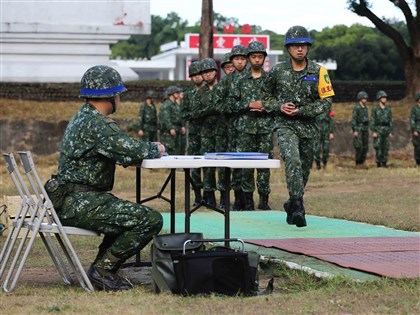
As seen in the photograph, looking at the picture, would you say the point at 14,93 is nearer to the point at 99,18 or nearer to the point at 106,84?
the point at 99,18

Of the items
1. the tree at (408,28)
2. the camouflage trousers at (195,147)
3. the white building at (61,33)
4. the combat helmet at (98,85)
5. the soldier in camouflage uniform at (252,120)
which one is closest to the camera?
the combat helmet at (98,85)

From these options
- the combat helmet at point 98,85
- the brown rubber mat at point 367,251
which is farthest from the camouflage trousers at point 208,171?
the combat helmet at point 98,85

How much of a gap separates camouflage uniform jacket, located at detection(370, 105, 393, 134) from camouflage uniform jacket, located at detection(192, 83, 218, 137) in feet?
47.2

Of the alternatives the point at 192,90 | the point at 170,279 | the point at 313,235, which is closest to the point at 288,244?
the point at 313,235

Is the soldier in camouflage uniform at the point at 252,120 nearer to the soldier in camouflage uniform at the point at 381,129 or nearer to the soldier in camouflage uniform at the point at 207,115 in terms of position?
the soldier in camouflage uniform at the point at 207,115

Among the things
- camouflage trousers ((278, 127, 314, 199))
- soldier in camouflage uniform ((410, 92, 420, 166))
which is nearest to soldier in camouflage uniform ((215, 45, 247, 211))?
camouflage trousers ((278, 127, 314, 199))

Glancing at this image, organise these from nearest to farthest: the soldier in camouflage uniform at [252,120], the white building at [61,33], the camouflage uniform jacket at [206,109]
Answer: the soldier in camouflage uniform at [252,120] → the camouflage uniform jacket at [206,109] → the white building at [61,33]

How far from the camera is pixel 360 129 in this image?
30.3 meters

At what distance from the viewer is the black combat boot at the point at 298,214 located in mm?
11453

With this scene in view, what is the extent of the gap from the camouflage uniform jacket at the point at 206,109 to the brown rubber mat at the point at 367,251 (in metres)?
4.70

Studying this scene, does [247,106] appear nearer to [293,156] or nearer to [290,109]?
[290,109]

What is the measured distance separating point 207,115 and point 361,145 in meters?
15.2

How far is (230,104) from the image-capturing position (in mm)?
14703

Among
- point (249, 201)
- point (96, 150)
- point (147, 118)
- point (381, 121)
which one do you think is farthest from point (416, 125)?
point (96, 150)
